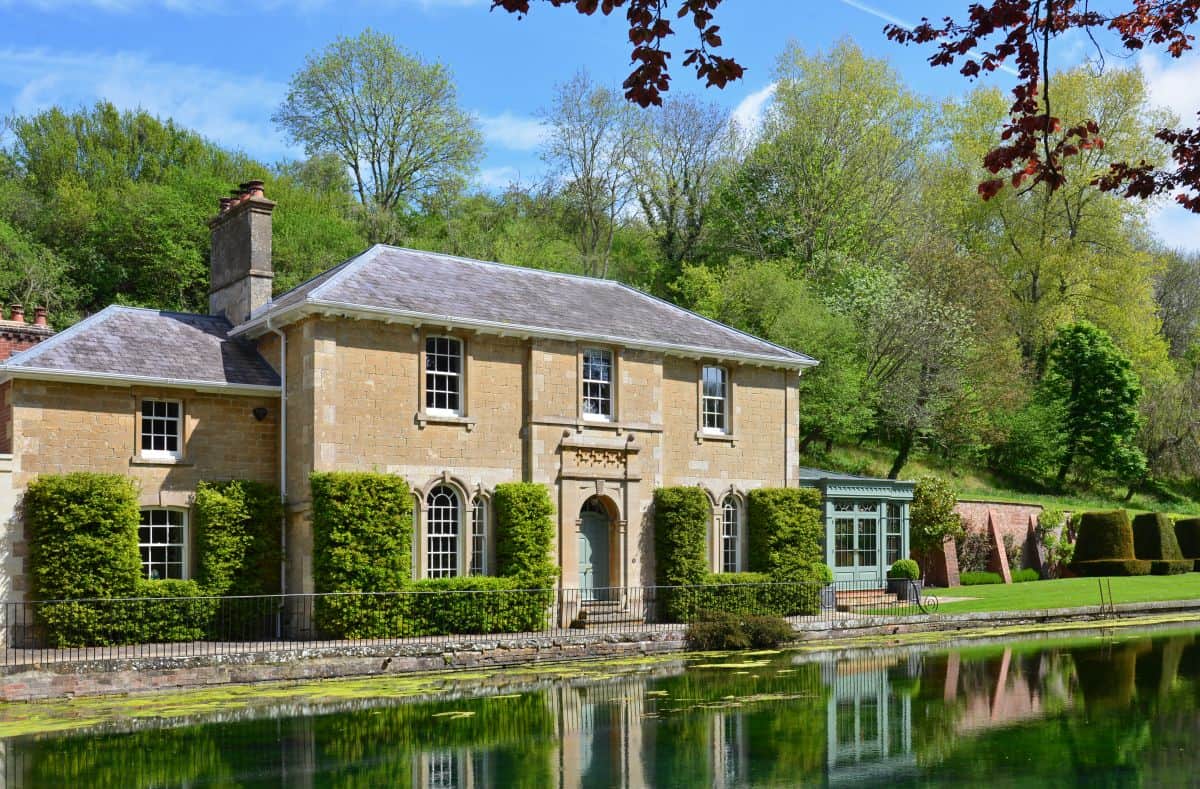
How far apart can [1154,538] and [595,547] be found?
2685cm

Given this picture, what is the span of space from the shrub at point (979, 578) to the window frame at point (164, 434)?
85.7 ft

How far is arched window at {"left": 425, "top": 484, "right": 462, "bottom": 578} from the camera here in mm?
27078

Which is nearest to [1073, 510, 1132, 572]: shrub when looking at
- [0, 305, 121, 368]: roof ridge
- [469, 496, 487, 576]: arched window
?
[469, 496, 487, 576]: arched window

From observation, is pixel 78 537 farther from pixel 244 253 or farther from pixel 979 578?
pixel 979 578

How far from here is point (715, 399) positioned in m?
32.0

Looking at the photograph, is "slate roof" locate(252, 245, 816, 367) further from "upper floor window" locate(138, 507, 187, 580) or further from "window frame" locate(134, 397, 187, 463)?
"upper floor window" locate(138, 507, 187, 580)

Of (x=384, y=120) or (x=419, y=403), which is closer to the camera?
(x=419, y=403)

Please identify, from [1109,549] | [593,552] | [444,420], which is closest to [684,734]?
[444,420]

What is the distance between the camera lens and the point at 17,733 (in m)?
16.5

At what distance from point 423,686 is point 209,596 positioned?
231 inches

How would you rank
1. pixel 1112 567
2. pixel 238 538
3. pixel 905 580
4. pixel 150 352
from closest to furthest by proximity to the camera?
1. pixel 238 538
2. pixel 150 352
3. pixel 905 580
4. pixel 1112 567

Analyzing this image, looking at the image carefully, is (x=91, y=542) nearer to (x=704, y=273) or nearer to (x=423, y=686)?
(x=423, y=686)

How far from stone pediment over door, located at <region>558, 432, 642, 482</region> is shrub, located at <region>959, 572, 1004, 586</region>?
646 inches

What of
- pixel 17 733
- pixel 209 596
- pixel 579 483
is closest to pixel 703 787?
pixel 17 733
